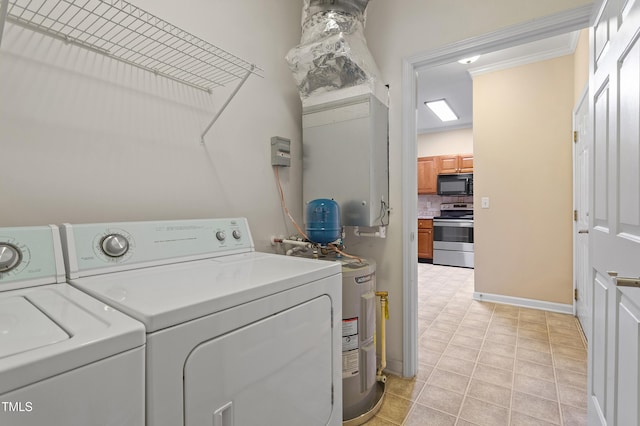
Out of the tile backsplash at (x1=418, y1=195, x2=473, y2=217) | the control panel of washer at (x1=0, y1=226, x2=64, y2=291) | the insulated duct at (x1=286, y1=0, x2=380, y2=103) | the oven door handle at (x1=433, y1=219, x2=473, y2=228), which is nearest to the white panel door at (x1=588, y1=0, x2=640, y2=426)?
the insulated duct at (x1=286, y1=0, x2=380, y2=103)

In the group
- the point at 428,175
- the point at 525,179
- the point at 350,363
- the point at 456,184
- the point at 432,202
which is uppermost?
the point at 428,175

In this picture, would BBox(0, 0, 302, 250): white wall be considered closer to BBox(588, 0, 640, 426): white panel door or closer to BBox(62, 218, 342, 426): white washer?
BBox(62, 218, 342, 426): white washer

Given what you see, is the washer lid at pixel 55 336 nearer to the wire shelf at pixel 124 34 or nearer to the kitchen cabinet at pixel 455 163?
the wire shelf at pixel 124 34

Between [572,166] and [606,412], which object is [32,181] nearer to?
[606,412]

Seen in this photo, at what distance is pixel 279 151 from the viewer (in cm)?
180

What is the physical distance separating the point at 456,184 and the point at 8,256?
585 centimetres

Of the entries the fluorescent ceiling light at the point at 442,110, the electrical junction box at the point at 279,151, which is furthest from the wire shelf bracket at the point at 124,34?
the fluorescent ceiling light at the point at 442,110

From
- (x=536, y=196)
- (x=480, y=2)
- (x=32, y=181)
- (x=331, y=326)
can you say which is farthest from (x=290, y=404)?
(x=536, y=196)

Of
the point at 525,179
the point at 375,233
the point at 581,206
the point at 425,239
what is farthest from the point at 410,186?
the point at 425,239

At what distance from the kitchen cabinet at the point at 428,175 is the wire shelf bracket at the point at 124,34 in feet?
16.5

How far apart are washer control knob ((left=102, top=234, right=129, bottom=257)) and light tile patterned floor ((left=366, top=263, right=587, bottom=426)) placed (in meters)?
1.42

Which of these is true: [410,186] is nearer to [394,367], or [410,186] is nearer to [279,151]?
[279,151]

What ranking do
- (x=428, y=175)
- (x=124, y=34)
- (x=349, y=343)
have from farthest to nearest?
1. (x=428, y=175)
2. (x=349, y=343)
3. (x=124, y=34)

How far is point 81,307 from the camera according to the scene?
0.63 meters
